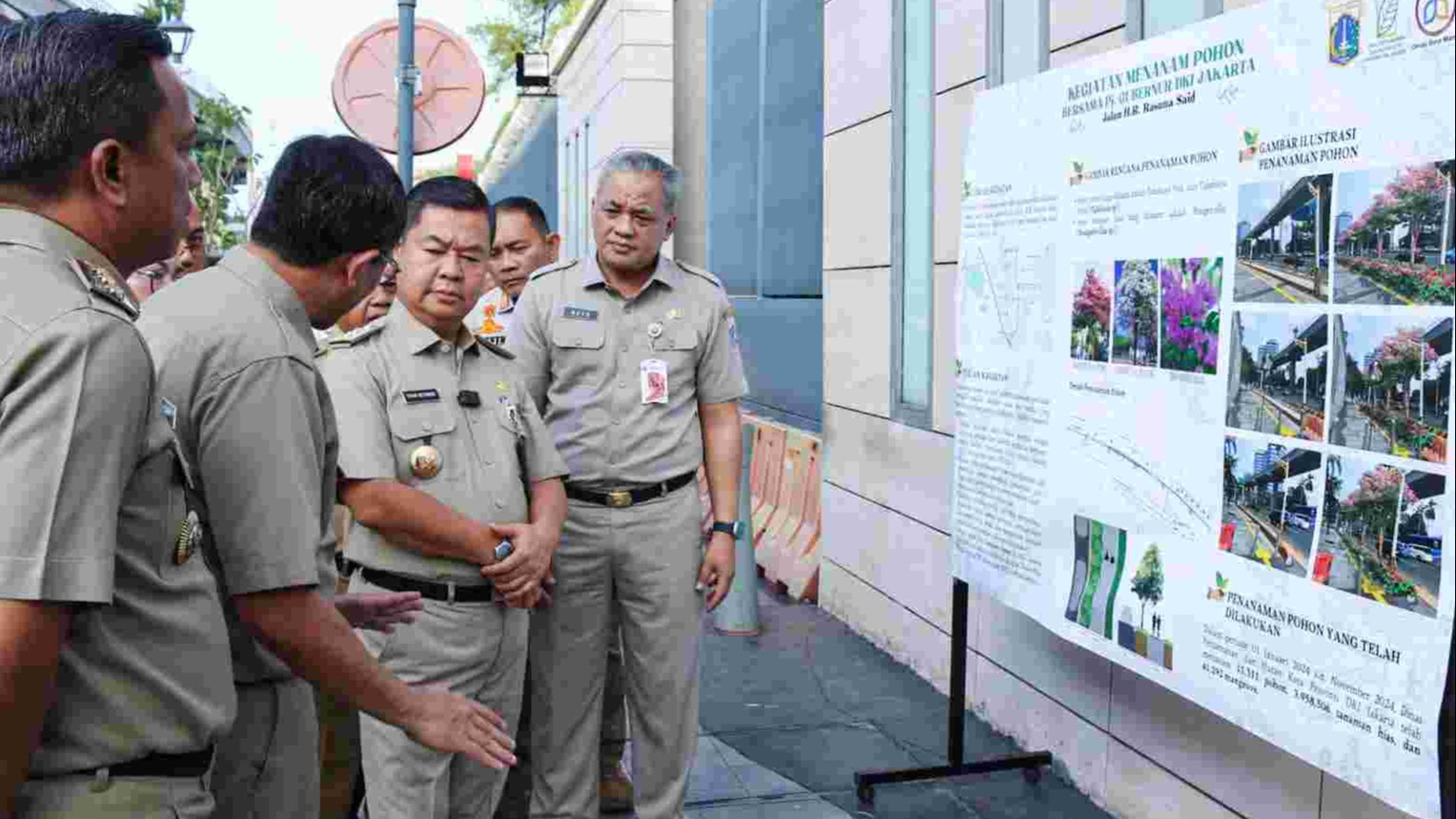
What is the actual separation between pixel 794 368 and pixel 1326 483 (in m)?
6.11

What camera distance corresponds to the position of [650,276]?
4344 millimetres

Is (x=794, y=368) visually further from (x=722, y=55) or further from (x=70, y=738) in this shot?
(x=70, y=738)

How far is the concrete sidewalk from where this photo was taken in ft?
15.0

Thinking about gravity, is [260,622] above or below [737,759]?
above

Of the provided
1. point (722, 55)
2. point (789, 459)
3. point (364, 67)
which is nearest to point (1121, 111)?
point (789, 459)

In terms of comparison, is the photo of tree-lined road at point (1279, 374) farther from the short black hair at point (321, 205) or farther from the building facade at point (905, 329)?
the short black hair at point (321, 205)

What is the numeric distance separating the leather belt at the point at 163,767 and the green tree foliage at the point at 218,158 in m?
24.3

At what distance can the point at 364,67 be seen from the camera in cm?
886

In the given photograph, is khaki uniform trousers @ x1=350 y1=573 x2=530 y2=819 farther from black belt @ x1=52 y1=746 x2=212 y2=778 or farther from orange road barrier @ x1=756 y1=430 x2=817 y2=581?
orange road barrier @ x1=756 y1=430 x2=817 y2=581

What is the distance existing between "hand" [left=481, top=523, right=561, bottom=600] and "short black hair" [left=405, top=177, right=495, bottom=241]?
2.49 ft

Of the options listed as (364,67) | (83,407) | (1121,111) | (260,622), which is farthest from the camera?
(364,67)

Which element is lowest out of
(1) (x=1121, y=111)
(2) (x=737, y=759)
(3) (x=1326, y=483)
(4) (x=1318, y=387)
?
(2) (x=737, y=759)

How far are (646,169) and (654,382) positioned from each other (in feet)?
2.10

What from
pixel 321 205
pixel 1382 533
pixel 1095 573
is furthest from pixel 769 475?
pixel 321 205
